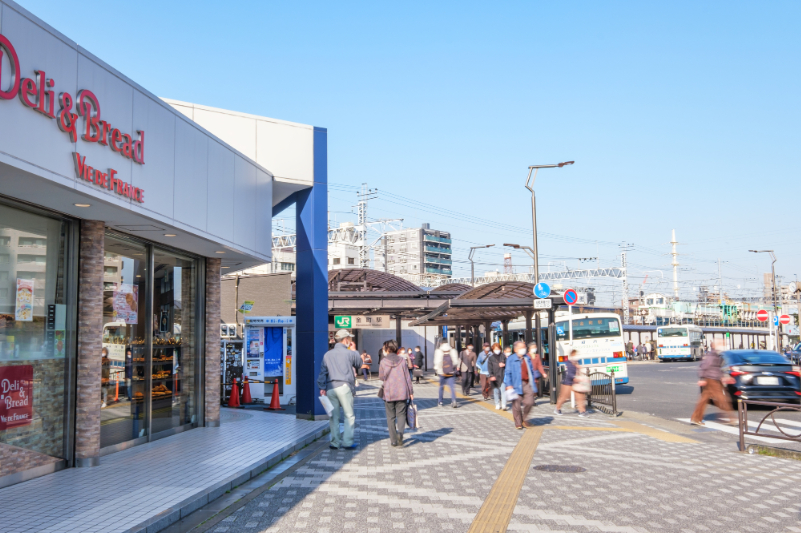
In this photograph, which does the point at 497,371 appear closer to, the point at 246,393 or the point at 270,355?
the point at 270,355

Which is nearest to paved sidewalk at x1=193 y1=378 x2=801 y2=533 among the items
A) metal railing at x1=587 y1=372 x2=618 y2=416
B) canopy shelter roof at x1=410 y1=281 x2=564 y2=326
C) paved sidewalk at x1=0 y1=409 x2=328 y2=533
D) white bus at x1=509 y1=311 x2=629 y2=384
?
paved sidewalk at x1=0 y1=409 x2=328 y2=533

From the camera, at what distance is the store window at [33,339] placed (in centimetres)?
814

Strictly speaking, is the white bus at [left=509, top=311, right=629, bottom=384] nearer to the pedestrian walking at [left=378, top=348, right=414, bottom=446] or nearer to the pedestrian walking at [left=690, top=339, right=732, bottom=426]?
the pedestrian walking at [left=690, top=339, right=732, bottom=426]

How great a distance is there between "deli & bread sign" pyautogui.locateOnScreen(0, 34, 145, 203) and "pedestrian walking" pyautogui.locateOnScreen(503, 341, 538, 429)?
26.2ft

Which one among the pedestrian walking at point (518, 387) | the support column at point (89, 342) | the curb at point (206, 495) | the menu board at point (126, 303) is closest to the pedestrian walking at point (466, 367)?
the pedestrian walking at point (518, 387)

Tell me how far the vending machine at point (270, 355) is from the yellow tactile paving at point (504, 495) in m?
9.99

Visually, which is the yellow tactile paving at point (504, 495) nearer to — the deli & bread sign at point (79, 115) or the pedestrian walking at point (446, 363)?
the deli & bread sign at point (79, 115)

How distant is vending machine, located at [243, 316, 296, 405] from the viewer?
19.6m

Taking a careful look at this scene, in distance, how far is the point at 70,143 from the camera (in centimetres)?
761

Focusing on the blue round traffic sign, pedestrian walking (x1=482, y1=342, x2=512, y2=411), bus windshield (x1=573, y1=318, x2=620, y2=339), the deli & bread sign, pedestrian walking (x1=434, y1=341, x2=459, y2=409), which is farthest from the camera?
bus windshield (x1=573, y1=318, x2=620, y2=339)

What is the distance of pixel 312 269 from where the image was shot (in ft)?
51.7

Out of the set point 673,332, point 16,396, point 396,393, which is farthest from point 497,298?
point 673,332

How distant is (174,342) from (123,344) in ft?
6.53

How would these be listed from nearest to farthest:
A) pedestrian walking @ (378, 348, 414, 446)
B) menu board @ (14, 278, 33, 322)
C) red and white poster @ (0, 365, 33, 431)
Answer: red and white poster @ (0, 365, 33, 431), menu board @ (14, 278, 33, 322), pedestrian walking @ (378, 348, 414, 446)
